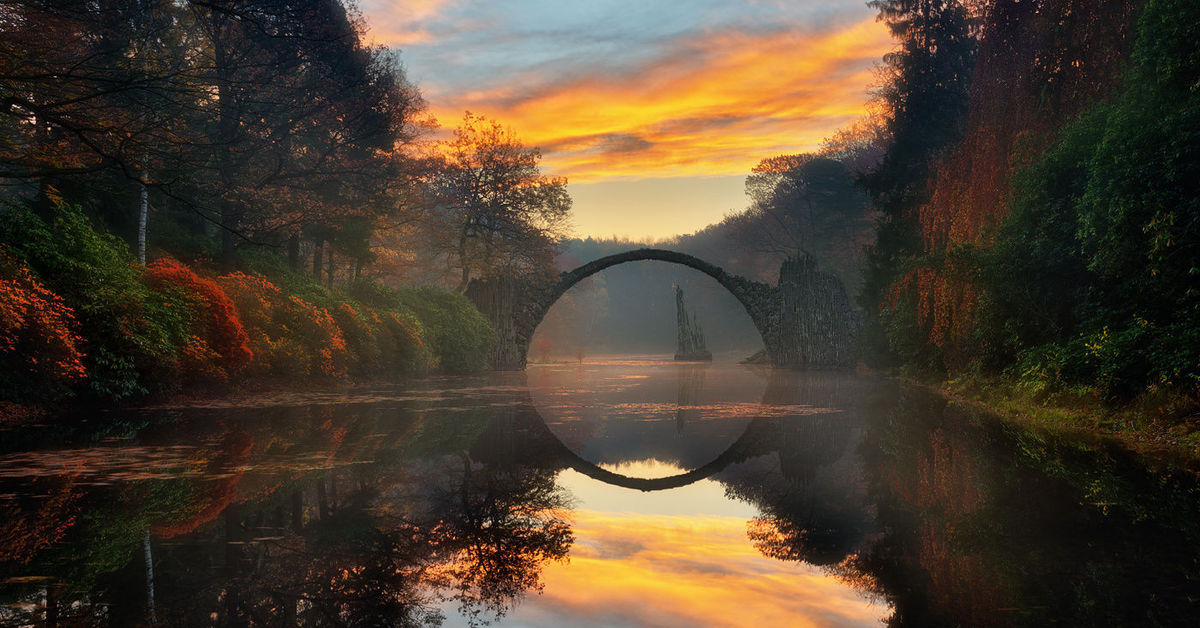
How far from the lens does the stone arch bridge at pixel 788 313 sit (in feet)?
108

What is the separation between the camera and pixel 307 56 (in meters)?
22.8

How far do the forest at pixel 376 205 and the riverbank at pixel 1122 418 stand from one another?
0.27ft

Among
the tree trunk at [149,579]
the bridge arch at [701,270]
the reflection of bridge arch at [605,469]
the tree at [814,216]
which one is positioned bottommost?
the reflection of bridge arch at [605,469]

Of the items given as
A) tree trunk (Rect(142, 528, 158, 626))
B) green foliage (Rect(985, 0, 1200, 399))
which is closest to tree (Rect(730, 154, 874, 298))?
green foliage (Rect(985, 0, 1200, 399))

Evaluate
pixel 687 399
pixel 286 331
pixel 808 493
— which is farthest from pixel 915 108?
pixel 808 493

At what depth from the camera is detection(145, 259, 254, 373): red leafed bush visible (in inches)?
578

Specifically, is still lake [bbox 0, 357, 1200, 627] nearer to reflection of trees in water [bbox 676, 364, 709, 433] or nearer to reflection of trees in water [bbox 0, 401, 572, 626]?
reflection of trees in water [bbox 0, 401, 572, 626]

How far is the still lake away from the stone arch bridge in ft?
72.8

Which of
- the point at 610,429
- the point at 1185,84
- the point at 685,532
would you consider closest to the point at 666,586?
the point at 685,532

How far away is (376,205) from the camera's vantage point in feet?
82.6

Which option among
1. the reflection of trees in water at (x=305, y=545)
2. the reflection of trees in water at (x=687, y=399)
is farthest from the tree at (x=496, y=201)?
the reflection of trees in water at (x=305, y=545)

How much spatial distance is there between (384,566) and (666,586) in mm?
1548

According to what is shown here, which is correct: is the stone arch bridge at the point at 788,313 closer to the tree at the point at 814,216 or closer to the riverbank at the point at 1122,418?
the tree at the point at 814,216

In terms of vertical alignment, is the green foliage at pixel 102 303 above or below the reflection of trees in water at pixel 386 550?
above
